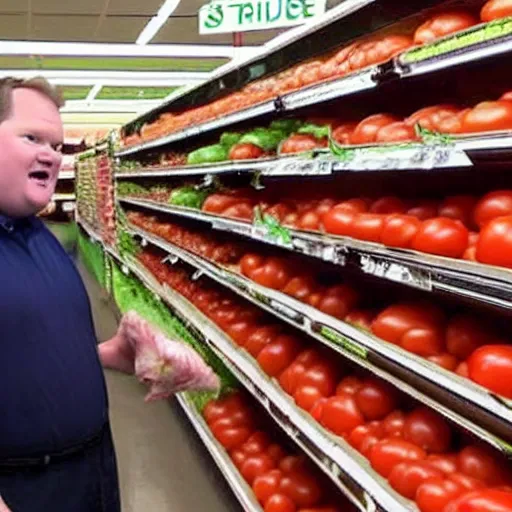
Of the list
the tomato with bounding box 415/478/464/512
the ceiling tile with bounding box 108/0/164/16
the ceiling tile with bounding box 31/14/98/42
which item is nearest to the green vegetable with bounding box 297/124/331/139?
the tomato with bounding box 415/478/464/512

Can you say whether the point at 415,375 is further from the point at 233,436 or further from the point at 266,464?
the point at 233,436

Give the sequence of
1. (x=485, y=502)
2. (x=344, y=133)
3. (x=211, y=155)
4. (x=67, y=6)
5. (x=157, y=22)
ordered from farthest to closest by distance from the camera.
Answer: (x=157, y=22)
(x=67, y=6)
(x=211, y=155)
(x=344, y=133)
(x=485, y=502)

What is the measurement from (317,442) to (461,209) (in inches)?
35.4

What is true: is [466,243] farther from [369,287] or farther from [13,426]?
[13,426]

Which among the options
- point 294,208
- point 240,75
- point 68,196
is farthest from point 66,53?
point 294,208

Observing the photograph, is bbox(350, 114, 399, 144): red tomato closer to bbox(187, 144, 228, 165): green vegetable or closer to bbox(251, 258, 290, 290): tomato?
bbox(251, 258, 290, 290): tomato

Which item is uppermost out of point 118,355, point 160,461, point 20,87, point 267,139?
point 20,87

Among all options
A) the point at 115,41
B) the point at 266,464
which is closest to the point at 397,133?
the point at 266,464

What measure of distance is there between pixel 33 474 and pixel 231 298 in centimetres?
254

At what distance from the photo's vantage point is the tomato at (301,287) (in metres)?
3.09

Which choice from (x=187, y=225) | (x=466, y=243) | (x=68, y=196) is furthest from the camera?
(x=68, y=196)

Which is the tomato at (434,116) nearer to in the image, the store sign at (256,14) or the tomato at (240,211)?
the tomato at (240,211)

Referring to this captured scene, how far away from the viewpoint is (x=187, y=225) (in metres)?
5.85

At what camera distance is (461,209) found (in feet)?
7.20
